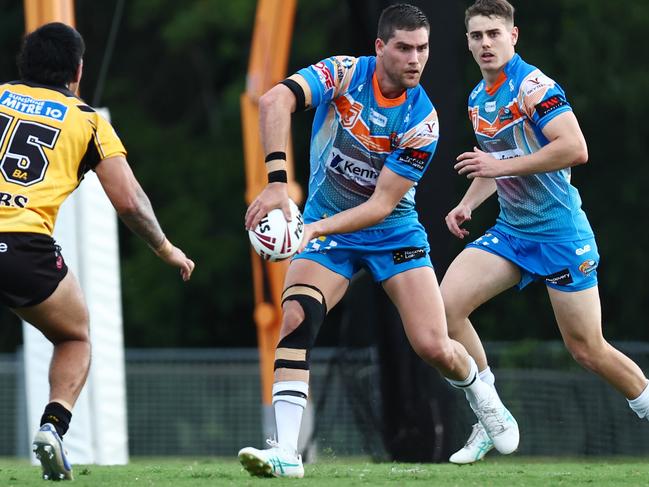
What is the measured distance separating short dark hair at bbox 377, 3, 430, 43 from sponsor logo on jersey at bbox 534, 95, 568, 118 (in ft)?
2.60

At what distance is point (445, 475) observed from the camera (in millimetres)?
6855

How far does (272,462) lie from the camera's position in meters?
6.23

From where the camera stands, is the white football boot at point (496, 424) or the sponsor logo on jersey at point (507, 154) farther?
the white football boot at point (496, 424)

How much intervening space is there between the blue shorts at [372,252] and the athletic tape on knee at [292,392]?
0.72m

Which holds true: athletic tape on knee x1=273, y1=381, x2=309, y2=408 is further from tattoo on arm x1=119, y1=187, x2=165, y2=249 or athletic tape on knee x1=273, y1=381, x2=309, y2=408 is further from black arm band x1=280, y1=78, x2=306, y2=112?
black arm band x1=280, y1=78, x2=306, y2=112

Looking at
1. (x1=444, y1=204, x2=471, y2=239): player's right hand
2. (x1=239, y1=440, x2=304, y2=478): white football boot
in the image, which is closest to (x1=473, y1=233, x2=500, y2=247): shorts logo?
(x1=444, y1=204, x2=471, y2=239): player's right hand

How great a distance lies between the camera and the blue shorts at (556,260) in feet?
24.0

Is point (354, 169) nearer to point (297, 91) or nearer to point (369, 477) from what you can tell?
point (297, 91)

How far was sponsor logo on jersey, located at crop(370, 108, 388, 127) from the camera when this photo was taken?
6812 millimetres

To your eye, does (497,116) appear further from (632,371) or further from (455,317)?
(632,371)

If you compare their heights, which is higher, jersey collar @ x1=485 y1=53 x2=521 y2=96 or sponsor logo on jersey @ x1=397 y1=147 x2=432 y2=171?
jersey collar @ x1=485 y1=53 x2=521 y2=96

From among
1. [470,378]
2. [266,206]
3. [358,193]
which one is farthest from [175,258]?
[470,378]

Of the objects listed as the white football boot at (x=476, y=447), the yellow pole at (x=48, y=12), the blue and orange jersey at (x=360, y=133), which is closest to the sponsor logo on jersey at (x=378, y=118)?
the blue and orange jersey at (x=360, y=133)

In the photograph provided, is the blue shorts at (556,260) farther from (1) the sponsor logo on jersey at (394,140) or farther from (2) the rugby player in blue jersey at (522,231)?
(1) the sponsor logo on jersey at (394,140)
